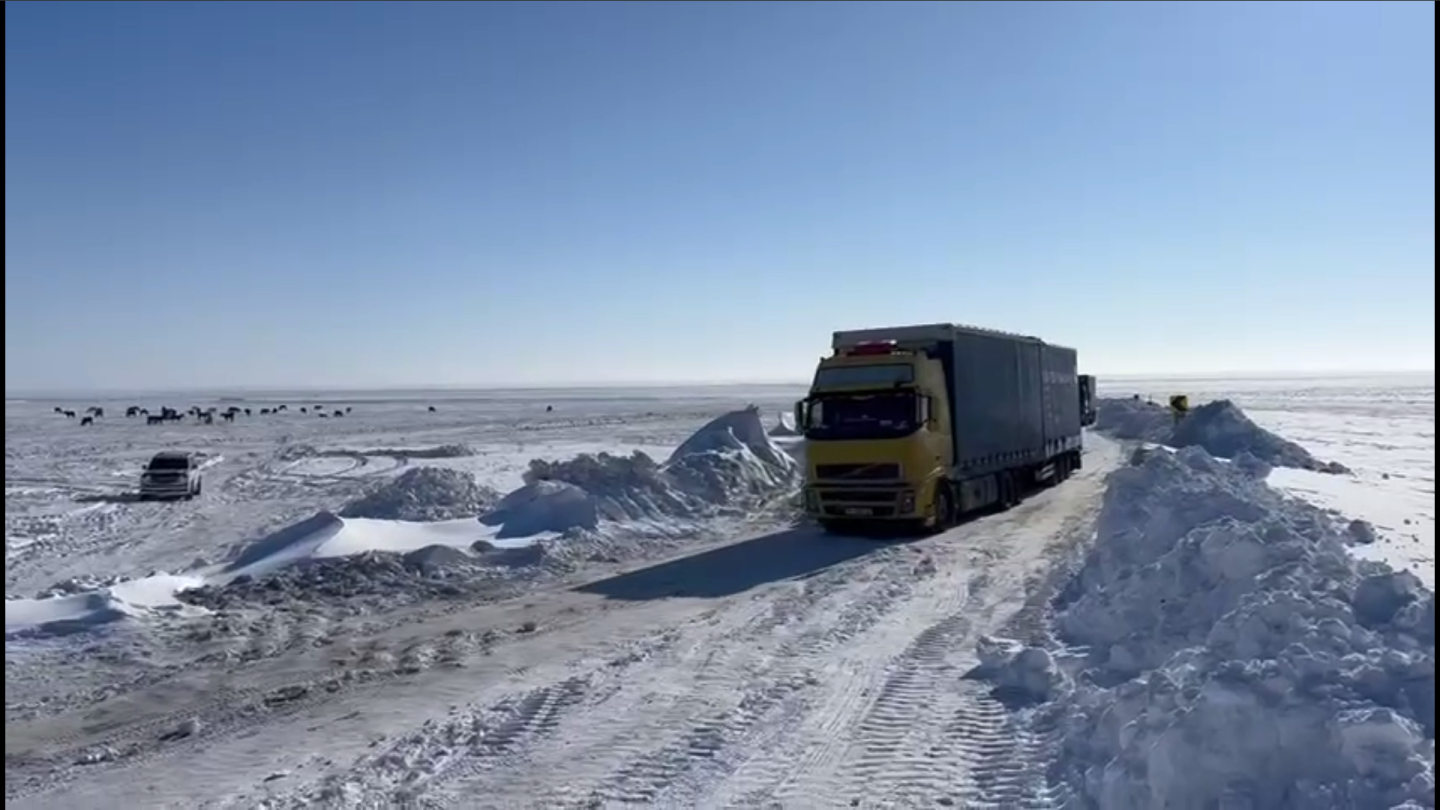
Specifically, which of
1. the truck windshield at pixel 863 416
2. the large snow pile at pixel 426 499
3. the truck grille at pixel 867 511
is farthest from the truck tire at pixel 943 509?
the large snow pile at pixel 426 499

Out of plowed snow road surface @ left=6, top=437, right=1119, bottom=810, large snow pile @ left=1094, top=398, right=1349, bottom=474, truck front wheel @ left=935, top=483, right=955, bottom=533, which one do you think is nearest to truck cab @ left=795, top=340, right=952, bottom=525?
truck front wheel @ left=935, top=483, right=955, bottom=533

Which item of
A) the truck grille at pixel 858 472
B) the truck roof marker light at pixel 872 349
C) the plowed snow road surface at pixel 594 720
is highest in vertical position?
the truck roof marker light at pixel 872 349

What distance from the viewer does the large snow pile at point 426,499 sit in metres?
20.7

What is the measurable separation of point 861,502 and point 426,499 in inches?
374

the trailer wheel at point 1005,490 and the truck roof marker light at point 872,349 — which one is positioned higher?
the truck roof marker light at point 872,349

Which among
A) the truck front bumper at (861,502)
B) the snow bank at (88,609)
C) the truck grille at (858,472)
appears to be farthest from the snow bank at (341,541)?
the truck grille at (858,472)

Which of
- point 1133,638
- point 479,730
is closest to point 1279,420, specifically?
point 1133,638

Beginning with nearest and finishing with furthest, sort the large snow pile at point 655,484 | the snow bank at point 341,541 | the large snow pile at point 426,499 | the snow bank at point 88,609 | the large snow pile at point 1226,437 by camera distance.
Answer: the snow bank at point 88,609, the snow bank at point 341,541, the large snow pile at point 655,484, the large snow pile at point 426,499, the large snow pile at point 1226,437

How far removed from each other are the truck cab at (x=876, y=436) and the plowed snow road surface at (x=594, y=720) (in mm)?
5148

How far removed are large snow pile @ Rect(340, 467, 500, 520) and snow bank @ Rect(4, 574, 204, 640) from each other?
7778 millimetres

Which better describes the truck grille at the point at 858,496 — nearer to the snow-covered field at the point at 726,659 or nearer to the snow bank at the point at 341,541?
the snow-covered field at the point at 726,659

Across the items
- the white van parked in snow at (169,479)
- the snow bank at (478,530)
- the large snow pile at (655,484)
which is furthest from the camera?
the white van parked in snow at (169,479)

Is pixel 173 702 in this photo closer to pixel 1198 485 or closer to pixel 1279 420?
pixel 1198 485

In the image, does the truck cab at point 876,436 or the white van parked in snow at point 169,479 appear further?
the white van parked in snow at point 169,479
